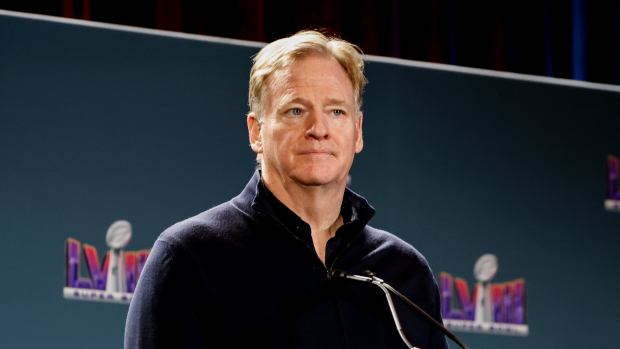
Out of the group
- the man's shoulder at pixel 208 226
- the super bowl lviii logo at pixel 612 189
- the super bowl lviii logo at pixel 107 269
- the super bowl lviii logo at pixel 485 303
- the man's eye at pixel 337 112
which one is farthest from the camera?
the super bowl lviii logo at pixel 612 189

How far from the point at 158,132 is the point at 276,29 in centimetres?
85

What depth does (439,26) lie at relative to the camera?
13.2ft

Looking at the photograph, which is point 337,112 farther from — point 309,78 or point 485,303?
point 485,303

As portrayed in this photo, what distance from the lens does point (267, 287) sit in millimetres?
2029

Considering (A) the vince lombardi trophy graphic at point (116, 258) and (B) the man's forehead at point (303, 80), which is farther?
(A) the vince lombardi trophy graphic at point (116, 258)

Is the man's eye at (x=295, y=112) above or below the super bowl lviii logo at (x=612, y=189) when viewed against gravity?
above

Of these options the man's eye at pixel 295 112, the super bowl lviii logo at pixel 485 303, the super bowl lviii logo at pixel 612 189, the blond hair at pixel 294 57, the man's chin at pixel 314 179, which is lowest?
the super bowl lviii logo at pixel 485 303

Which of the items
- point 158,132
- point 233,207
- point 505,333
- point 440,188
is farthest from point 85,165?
point 505,333

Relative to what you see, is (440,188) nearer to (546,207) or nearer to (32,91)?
(546,207)

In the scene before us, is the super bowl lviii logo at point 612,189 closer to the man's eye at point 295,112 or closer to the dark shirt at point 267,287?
the dark shirt at point 267,287

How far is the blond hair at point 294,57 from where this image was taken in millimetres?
2123

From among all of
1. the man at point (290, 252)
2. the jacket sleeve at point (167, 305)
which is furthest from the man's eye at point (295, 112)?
the jacket sleeve at point (167, 305)

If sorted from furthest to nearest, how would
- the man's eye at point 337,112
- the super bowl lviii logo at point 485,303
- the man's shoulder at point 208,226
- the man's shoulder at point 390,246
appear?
the super bowl lviii logo at point 485,303, the man's shoulder at point 390,246, the man's eye at point 337,112, the man's shoulder at point 208,226

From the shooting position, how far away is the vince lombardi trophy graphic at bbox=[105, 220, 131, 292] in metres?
2.92
